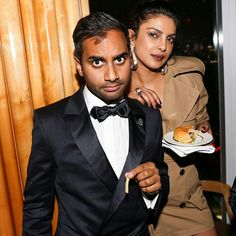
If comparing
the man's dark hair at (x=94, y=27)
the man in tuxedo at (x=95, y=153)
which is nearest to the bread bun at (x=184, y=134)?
the man in tuxedo at (x=95, y=153)

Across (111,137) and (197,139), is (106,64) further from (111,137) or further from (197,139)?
(197,139)

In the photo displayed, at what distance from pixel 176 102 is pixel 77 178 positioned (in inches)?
33.9

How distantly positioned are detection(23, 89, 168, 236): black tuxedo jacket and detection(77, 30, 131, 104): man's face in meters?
0.18

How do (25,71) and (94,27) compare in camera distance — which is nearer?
(94,27)

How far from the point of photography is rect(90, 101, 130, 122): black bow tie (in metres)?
1.57

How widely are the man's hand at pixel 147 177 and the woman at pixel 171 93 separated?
1.63 ft

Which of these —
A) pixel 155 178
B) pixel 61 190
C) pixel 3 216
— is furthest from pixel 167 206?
pixel 3 216

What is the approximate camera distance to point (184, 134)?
73.5 inches

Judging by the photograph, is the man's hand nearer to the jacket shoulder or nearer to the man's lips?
the man's lips

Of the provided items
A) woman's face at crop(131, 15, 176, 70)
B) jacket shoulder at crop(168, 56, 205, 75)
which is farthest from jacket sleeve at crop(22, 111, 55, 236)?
jacket shoulder at crop(168, 56, 205, 75)

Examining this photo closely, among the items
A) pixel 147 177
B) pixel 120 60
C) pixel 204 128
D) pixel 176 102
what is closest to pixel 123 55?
pixel 120 60

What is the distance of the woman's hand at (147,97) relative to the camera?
6.29ft

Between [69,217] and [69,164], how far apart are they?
0.29 m

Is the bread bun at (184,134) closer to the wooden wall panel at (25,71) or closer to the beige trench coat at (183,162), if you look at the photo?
the beige trench coat at (183,162)
